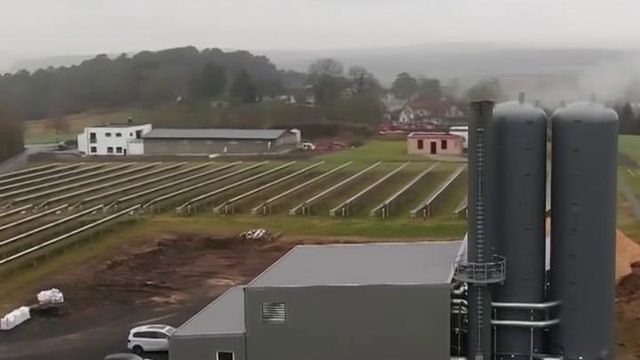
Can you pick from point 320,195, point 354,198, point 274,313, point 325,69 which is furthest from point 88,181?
point 274,313

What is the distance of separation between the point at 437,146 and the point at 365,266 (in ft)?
65.3

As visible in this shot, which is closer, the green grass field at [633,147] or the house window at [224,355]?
the house window at [224,355]

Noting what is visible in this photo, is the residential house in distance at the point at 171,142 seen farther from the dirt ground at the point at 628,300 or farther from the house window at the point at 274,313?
the house window at the point at 274,313

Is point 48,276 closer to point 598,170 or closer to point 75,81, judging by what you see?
point 598,170

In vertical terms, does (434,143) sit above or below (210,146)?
above

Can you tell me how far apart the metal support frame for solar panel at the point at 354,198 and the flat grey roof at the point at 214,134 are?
5.81 meters

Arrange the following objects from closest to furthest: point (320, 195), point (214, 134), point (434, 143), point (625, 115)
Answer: point (625, 115) → point (320, 195) → point (434, 143) → point (214, 134)

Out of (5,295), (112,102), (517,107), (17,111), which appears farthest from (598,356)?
(112,102)

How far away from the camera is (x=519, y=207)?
7.47 m

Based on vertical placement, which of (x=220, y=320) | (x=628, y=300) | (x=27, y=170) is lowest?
(x=628, y=300)

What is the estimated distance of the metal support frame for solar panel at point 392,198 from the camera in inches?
877

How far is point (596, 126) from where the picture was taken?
24.0 ft

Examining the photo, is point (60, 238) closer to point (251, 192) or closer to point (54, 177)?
point (251, 192)

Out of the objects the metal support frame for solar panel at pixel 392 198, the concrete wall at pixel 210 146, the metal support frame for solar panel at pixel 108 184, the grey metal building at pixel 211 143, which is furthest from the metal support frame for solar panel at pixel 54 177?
the metal support frame for solar panel at pixel 392 198
